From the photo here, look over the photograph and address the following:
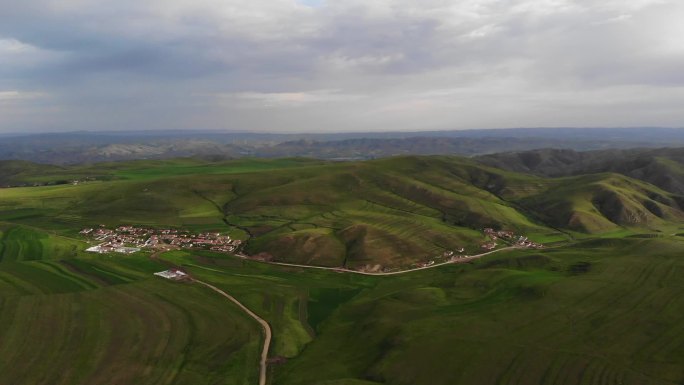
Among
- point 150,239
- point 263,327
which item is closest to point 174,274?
point 263,327

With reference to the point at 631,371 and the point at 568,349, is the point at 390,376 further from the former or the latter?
the point at 631,371

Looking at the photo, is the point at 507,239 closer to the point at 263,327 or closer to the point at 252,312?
the point at 252,312

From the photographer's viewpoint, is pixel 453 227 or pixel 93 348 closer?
pixel 93 348

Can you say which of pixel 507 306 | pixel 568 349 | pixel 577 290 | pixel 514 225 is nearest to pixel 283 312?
pixel 507 306

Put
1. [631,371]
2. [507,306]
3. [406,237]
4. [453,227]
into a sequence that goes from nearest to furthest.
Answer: [631,371], [507,306], [406,237], [453,227]

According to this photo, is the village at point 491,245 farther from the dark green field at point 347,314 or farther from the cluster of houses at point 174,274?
the cluster of houses at point 174,274
